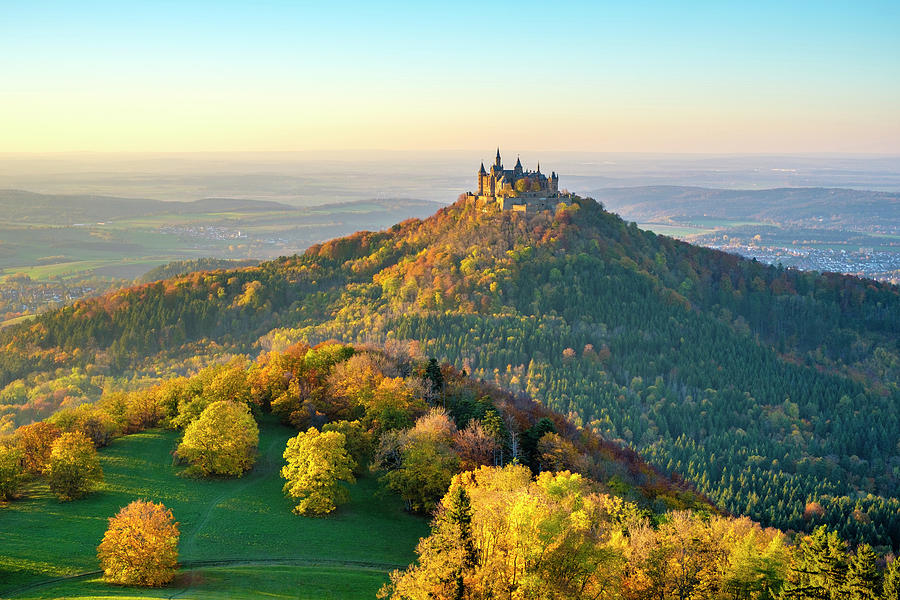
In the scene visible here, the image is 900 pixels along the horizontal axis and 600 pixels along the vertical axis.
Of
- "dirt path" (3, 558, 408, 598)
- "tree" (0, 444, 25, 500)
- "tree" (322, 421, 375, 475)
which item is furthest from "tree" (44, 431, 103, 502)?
"tree" (322, 421, 375, 475)

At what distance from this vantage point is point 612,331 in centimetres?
13888

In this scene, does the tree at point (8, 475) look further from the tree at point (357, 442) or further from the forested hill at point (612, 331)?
the forested hill at point (612, 331)

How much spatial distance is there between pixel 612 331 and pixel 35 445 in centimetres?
10353

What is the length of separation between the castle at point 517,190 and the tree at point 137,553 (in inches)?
5003

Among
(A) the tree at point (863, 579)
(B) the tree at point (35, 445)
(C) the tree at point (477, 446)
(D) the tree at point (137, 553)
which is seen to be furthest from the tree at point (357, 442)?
(A) the tree at point (863, 579)

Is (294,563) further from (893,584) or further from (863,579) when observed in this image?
(893,584)

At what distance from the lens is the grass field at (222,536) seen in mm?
41688

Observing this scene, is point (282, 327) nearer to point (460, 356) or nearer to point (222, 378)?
point (460, 356)

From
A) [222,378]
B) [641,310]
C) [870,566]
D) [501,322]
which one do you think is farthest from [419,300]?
[870,566]

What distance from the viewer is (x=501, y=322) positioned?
135 m

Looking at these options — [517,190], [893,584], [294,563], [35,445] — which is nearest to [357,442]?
[294,563]

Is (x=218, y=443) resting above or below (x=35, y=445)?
above

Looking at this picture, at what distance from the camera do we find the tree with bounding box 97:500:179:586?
40812 mm

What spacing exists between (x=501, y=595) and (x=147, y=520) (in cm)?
2184
